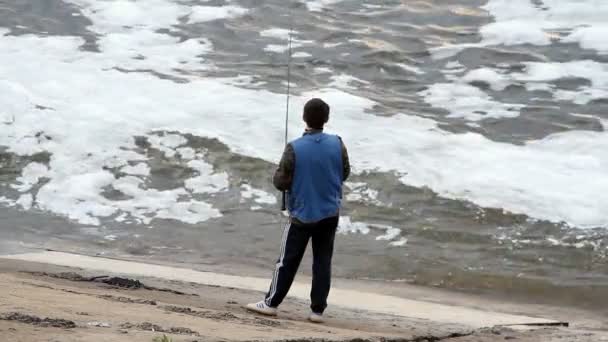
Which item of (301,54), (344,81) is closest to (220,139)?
(344,81)

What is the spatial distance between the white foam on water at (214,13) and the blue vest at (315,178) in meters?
13.0

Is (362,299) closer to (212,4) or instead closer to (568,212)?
(568,212)

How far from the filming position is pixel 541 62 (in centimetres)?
1695

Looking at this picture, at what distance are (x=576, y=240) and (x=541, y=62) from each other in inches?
279

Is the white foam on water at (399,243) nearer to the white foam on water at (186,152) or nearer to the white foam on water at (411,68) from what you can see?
the white foam on water at (186,152)

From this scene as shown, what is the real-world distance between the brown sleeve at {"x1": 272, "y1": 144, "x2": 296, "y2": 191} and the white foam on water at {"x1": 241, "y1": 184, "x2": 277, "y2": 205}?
15.9 feet

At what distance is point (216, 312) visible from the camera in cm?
663

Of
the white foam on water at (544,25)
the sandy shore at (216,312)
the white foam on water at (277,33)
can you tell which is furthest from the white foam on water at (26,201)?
the white foam on water at (544,25)

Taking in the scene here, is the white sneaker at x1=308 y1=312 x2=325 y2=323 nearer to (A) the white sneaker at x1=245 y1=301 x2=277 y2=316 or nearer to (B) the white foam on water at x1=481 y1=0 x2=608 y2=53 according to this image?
(A) the white sneaker at x1=245 y1=301 x2=277 y2=316

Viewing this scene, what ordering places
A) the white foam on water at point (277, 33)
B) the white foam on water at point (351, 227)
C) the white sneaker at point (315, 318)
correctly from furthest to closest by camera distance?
the white foam on water at point (277, 33) < the white foam on water at point (351, 227) < the white sneaker at point (315, 318)

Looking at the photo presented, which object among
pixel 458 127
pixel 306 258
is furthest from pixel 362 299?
pixel 458 127

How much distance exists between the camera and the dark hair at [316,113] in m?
6.96

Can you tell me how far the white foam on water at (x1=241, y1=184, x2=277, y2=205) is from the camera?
469 inches

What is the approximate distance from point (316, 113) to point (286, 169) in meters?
0.43
